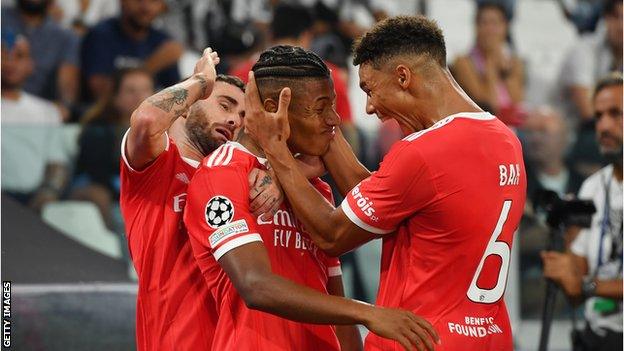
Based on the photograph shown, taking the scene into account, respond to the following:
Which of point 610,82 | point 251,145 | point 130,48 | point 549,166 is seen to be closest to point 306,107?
point 251,145

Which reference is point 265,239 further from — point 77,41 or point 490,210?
point 77,41

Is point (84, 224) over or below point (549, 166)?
below

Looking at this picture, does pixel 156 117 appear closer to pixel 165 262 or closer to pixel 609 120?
pixel 165 262

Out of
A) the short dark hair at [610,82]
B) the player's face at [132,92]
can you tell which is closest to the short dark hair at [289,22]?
the player's face at [132,92]

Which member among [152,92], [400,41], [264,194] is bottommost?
[152,92]

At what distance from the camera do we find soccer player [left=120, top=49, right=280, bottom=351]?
12.3 ft

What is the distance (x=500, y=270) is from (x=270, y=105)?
101cm

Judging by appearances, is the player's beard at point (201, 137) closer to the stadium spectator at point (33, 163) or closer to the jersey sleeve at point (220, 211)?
the jersey sleeve at point (220, 211)

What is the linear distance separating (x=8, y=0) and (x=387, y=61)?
6762mm

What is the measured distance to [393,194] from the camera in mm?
3279

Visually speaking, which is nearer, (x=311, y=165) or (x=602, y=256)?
(x=311, y=165)

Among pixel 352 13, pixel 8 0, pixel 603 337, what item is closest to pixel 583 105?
pixel 352 13

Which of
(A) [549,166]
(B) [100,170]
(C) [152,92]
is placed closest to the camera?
(B) [100,170]

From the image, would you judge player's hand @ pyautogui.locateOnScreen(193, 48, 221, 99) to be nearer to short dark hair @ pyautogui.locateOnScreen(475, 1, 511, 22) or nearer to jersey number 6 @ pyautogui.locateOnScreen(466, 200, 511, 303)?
jersey number 6 @ pyautogui.locateOnScreen(466, 200, 511, 303)
